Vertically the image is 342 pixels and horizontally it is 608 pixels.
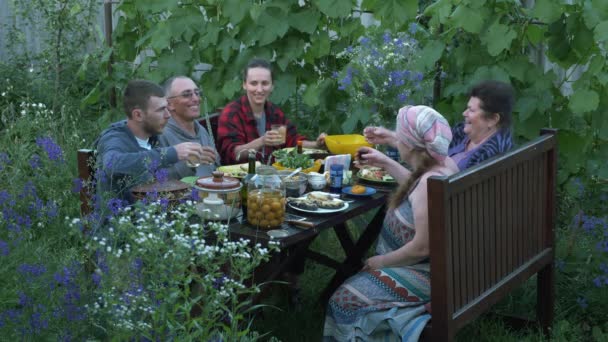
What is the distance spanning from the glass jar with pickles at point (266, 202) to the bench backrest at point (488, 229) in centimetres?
60

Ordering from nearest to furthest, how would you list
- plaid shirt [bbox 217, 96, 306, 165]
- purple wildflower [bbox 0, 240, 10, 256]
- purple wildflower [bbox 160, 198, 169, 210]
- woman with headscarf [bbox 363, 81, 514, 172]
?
purple wildflower [bbox 0, 240, 10, 256] → purple wildflower [bbox 160, 198, 169, 210] → woman with headscarf [bbox 363, 81, 514, 172] → plaid shirt [bbox 217, 96, 306, 165]

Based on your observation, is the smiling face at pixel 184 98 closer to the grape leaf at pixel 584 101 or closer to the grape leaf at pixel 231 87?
the grape leaf at pixel 231 87

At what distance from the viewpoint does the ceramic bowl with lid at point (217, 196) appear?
3234mm

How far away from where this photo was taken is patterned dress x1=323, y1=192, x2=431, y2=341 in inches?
129

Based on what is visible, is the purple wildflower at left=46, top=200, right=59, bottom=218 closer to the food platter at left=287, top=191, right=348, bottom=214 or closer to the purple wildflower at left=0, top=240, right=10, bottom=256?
the purple wildflower at left=0, top=240, right=10, bottom=256

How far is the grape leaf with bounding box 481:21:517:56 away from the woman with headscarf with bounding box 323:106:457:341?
140 centimetres

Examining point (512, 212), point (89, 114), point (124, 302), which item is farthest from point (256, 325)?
point (89, 114)

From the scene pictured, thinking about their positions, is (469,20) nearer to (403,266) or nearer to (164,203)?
(403,266)

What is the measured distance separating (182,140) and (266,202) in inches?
49.8

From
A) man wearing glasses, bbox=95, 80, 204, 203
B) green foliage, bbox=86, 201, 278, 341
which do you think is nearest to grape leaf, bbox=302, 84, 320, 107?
man wearing glasses, bbox=95, 80, 204, 203

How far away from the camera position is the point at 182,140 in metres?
4.37

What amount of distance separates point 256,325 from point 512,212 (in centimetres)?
139

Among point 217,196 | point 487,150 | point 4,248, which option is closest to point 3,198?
point 4,248

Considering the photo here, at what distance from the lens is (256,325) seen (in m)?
4.12
